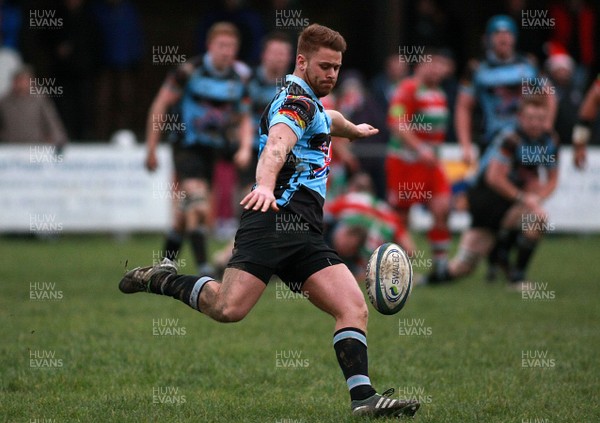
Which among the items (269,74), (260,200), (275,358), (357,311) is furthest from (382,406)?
(269,74)

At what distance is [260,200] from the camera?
507cm

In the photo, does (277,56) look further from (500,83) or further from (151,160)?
(500,83)

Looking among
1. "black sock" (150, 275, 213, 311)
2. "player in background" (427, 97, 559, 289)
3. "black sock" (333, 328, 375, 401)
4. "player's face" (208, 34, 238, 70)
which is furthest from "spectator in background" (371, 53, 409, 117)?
"black sock" (333, 328, 375, 401)

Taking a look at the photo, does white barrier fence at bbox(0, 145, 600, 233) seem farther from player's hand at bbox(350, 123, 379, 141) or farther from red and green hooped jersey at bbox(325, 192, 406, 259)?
player's hand at bbox(350, 123, 379, 141)

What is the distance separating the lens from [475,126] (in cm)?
1884

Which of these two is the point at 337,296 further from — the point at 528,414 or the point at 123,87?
the point at 123,87

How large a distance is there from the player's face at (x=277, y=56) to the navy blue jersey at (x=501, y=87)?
7.13ft

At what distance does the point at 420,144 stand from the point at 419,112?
14.6 inches

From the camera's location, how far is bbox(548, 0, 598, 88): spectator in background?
1856 centimetres

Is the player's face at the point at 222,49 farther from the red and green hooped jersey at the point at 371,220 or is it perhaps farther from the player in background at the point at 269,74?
the red and green hooped jersey at the point at 371,220

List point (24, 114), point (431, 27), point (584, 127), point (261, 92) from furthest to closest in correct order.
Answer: point (431, 27), point (24, 114), point (261, 92), point (584, 127)

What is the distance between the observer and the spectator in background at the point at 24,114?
1581 cm

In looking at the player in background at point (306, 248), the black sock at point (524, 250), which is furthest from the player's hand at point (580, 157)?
the player in background at point (306, 248)

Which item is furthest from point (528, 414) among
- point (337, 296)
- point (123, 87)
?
point (123, 87)
